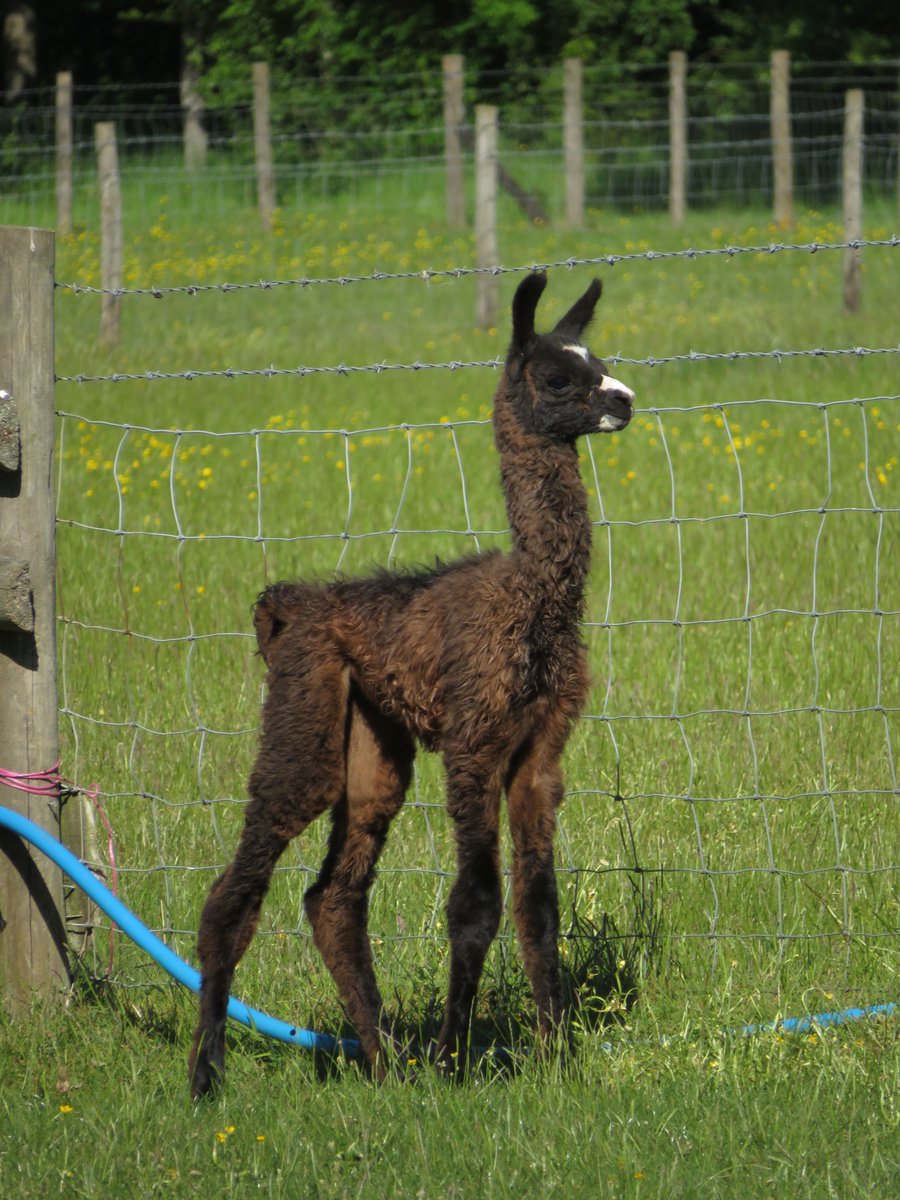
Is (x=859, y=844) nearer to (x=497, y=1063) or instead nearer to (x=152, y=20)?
(x=497, y=1063)

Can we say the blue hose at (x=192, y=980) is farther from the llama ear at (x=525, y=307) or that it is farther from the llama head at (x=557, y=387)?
the llama ear at (x=525, y=307)

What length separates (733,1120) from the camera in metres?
3.56

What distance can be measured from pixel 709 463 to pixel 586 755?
191 inches

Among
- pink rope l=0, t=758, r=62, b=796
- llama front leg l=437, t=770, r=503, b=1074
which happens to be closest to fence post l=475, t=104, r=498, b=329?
pink rope l=0, t=758, r=62, b=796

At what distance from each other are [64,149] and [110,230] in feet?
13.3

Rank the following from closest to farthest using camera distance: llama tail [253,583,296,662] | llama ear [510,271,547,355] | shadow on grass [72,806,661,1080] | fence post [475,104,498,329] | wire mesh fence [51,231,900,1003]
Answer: llama ear [510,271,547,355], llama tail [253,583,296,662], shadow on grass [72,806,661,1080], wire mesh fence [51,231,900,1003], fence post [475,104,498,329]

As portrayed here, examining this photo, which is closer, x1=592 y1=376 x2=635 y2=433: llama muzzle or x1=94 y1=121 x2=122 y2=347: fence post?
x1=592 y1=376 x2=635 y2=433: llama muzzle

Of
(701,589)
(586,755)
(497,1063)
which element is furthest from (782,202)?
(497,1063)

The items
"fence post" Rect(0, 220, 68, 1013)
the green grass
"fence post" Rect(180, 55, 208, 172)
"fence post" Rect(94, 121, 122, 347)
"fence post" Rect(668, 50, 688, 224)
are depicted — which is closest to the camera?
the green grass

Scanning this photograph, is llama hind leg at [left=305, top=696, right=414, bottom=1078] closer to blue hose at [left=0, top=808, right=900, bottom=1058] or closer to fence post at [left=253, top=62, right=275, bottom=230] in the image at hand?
blue hose at [left=0, top=808, right=900, bottom=1058]

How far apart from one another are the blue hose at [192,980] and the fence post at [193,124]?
15380 mm

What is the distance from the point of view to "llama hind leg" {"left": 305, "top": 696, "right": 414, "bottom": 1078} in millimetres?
4016

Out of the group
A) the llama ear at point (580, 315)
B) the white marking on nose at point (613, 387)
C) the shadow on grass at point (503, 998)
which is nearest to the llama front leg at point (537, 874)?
the shadow on grass at point (503, 998)

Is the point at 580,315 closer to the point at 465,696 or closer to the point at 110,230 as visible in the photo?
the point at 465,696
